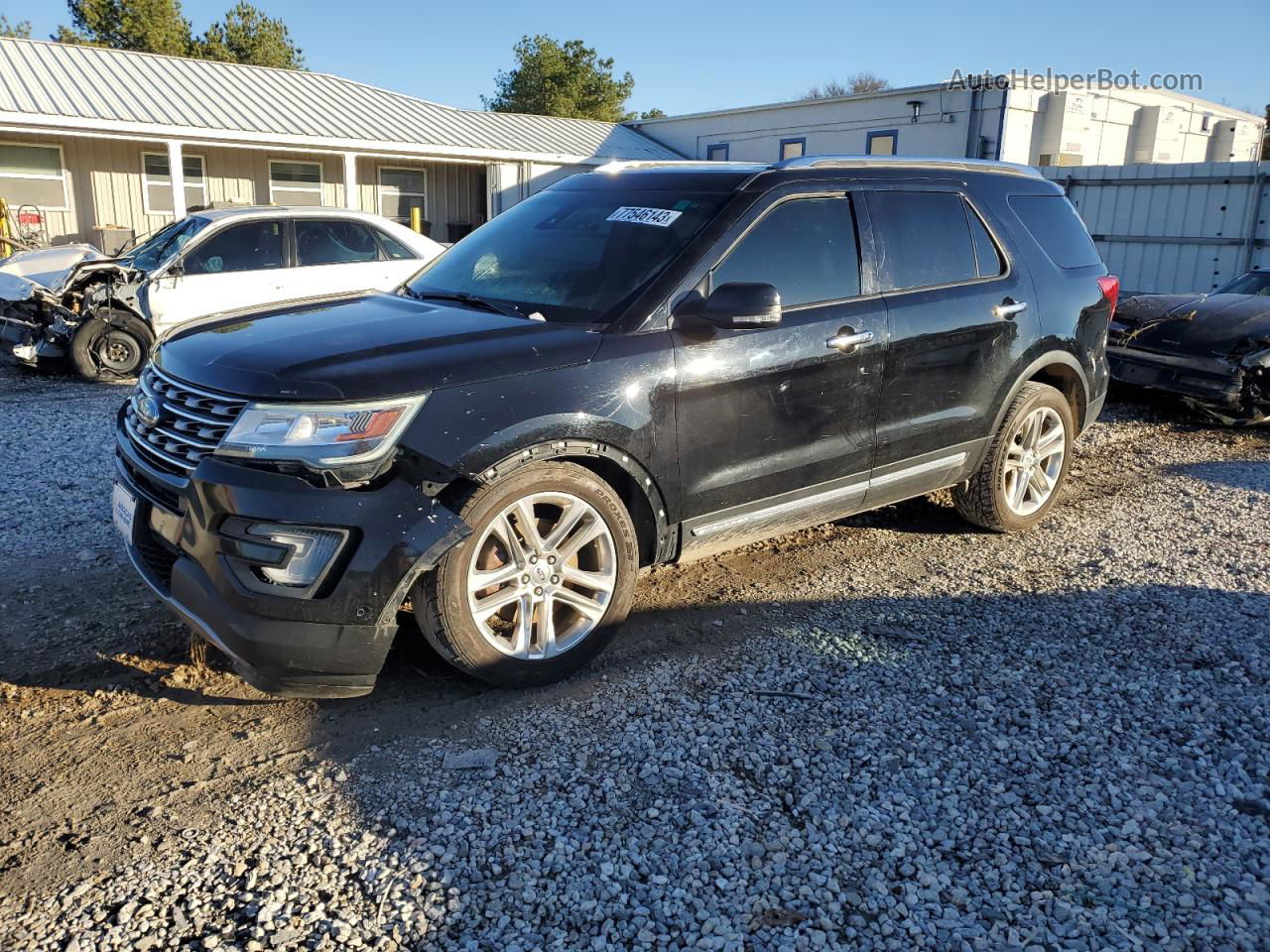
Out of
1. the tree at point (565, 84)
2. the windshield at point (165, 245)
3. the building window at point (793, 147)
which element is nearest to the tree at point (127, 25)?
the tree at point (565, 84)

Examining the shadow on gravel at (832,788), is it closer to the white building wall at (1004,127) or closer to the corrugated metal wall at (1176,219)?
the corrugated metal wall at (1176,219)

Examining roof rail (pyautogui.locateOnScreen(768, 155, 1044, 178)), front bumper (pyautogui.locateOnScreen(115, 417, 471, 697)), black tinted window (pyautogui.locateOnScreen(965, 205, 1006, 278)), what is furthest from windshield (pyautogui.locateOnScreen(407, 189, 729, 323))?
black tinted window (pyautogui.locateOnScreen(965, 205, 1006, 278))

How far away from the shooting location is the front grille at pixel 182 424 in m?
3.28

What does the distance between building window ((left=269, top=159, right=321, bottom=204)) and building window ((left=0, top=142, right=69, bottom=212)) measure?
13.5ft

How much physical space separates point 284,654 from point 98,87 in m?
20.2

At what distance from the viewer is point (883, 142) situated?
2348 centimetres

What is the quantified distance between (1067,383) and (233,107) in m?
19.4

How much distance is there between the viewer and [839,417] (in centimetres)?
438

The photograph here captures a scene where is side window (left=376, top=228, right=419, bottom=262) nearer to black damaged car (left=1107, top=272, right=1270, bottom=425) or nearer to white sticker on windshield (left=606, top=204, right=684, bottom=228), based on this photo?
white sticker on windshield (left=606, top=204, right=684, bottom=228)

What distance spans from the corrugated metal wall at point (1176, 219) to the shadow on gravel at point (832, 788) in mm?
14744

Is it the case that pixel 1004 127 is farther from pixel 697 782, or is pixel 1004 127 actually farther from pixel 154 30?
pixel 154 30

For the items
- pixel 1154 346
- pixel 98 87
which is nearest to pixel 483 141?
pixel 98 87

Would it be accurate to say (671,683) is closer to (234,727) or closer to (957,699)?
(957,699)

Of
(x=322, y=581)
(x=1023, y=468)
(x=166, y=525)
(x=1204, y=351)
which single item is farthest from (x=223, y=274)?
(x=1204, y=351)
